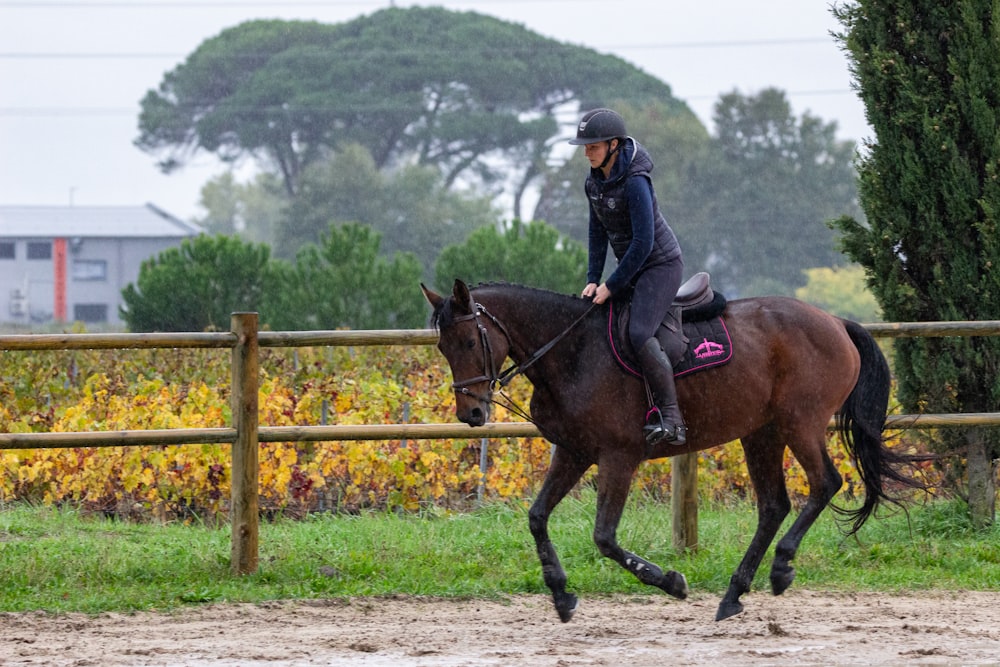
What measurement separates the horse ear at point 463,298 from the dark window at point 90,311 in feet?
193

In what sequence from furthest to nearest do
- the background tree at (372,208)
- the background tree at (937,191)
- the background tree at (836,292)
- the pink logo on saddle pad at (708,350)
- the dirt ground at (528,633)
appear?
the background tree at (372,208), the background tree at (836,292), the background tree at (937,191), the pink logo on saddle pad at (708,350), the dirt ground at (528,633)

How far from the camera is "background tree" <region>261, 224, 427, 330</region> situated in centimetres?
2252

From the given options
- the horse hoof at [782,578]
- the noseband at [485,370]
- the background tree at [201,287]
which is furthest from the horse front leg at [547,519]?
the background tree at [201,287]

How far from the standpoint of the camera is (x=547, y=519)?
242 inches

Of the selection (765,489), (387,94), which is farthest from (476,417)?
(387,94)

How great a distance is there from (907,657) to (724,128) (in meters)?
53.8

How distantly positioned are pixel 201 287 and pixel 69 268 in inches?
1658

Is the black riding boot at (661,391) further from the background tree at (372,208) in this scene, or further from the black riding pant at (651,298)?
the background tree at (372,208)

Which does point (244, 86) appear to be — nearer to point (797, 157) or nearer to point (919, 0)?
point (797, 157)

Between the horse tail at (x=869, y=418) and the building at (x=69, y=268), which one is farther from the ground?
the building at (x=69, y=268)

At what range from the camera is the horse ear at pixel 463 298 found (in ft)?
19.0

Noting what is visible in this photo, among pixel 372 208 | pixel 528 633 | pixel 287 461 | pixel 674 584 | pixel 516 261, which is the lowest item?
pixel 528 633

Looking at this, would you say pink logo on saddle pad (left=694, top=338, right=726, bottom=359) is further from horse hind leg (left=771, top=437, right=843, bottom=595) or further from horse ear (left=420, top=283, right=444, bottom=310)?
horse ear (left=420, top=283, right=444, bottom=310)

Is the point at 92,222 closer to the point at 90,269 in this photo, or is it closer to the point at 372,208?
the point at 90,269
